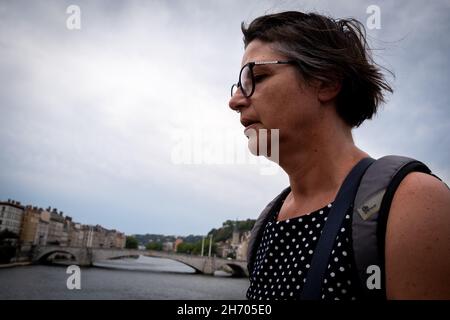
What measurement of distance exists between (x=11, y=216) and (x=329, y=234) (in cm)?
6417

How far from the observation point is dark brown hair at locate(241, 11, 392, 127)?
120 centimetres

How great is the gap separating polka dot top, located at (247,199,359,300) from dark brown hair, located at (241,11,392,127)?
475 millimetres

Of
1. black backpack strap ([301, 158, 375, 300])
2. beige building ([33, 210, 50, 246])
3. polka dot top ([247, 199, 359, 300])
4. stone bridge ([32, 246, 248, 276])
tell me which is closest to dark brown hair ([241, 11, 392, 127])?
black backpack strap ([301, 158, 375, 300])

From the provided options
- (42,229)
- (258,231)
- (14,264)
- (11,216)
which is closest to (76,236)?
(42,229)

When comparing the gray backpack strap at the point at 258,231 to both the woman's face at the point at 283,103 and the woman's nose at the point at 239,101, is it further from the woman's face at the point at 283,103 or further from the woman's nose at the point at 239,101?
the woman's nose at the point at 239,101

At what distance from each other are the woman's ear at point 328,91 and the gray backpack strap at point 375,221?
0.44m

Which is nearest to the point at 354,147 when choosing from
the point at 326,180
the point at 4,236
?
the point at 326,180

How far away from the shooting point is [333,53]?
121 cm

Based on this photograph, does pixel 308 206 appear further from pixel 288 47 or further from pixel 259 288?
pixel 288 47

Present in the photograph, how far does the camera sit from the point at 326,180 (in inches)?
46.7

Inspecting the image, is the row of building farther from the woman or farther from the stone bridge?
the woman

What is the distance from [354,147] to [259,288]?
2.10ft

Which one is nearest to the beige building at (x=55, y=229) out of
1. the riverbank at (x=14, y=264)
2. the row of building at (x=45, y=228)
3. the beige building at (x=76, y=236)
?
the row of building at (x=45, y=228)

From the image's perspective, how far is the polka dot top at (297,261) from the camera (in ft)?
2.82
